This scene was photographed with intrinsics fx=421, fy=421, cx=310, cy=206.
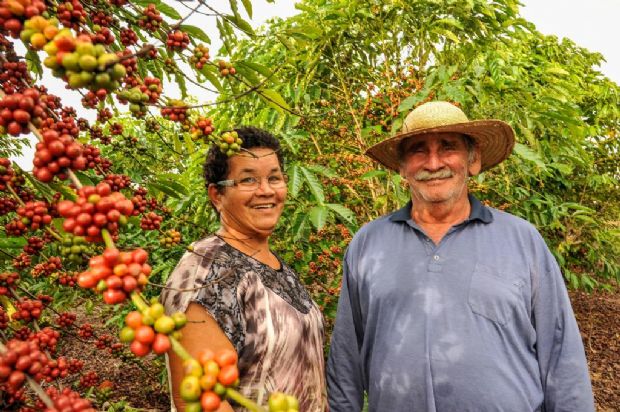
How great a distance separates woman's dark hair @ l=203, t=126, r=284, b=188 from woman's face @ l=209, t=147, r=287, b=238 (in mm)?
26

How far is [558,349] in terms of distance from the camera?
1.65 metres

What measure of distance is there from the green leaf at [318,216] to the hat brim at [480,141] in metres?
0.41

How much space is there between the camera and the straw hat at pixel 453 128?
182cm

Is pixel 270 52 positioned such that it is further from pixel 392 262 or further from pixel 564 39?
pixel 564 39

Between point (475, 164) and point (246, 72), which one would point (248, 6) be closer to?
point (246, 72)

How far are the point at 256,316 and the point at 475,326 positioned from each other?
83 centimetres

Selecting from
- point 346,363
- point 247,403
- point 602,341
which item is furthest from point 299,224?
point 602,341

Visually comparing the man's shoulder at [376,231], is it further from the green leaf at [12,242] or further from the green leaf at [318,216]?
the green leaf at [12,242]

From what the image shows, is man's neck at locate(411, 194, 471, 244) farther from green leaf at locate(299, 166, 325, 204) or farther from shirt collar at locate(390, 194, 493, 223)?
green leaf at locate(299, 166, 325, 204)

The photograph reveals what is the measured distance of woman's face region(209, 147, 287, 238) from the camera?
1796 millimetres

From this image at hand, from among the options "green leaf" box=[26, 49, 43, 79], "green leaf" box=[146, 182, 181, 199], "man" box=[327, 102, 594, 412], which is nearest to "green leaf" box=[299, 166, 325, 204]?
"man" box=[327, 102, 594, 412]

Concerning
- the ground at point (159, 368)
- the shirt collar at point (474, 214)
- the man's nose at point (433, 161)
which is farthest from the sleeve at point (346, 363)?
the ground at point (159, 368)

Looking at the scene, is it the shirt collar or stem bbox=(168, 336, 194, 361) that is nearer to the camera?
stem bbox=(168, 336, 194, 361)

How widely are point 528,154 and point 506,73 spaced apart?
73 cm
